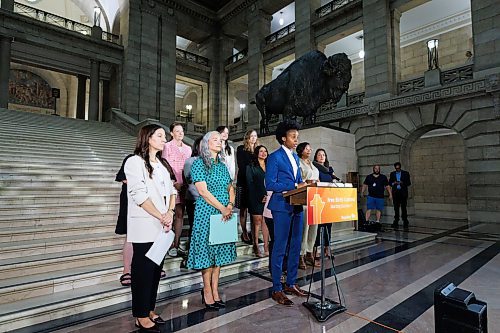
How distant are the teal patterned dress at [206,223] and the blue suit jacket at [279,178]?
46 centimetres

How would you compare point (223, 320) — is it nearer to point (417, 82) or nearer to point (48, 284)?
point (48, 284)

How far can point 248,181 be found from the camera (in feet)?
13.6

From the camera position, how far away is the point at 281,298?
2799 mm

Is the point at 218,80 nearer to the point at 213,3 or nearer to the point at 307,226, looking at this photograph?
the point at 213,3

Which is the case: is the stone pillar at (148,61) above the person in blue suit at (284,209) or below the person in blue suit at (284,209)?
above

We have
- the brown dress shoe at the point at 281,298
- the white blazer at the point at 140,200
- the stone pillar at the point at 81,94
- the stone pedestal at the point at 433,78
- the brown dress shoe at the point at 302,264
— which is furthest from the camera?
the stone pillar at the point at 81,94

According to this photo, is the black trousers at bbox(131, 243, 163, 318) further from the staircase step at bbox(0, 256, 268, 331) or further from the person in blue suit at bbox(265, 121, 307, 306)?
the person in blue suit at bbox(265, 121, 307, 306)

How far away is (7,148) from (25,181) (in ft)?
7.32

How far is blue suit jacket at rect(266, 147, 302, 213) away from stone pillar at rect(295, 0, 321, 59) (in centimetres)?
1256

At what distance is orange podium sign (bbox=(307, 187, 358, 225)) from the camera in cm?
231

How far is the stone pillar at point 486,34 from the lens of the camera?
8.62 meters

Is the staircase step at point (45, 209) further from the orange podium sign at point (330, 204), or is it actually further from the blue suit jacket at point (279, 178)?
the orange podium sign at point (330, 204)

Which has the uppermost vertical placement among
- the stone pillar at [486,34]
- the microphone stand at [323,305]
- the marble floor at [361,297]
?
the stone pillar at [486,34]

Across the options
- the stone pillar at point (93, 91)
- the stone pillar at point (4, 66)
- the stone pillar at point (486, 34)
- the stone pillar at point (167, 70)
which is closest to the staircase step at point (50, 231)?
the stone pillar at point (486, 34)
